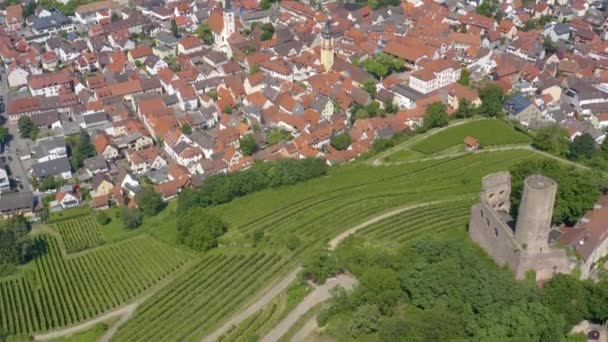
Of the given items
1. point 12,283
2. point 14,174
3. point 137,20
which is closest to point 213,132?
point 14,174

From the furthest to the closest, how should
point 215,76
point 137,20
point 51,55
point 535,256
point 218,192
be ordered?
point 137,20 → point 51,55 → point 215,76 → point 218,192 → point 535,256

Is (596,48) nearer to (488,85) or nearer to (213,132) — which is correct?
(488,85)

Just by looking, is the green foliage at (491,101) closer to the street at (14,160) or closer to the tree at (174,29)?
the tree at (174,29)

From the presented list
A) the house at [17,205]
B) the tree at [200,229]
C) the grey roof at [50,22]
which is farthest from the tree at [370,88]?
the grey roof at [50,22]

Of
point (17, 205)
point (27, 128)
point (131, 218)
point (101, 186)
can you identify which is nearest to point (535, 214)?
point (131, 218)

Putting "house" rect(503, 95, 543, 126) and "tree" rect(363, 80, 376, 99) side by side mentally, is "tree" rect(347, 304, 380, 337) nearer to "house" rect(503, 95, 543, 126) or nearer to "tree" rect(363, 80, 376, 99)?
"house" rect(503, 95, 543, 126)
